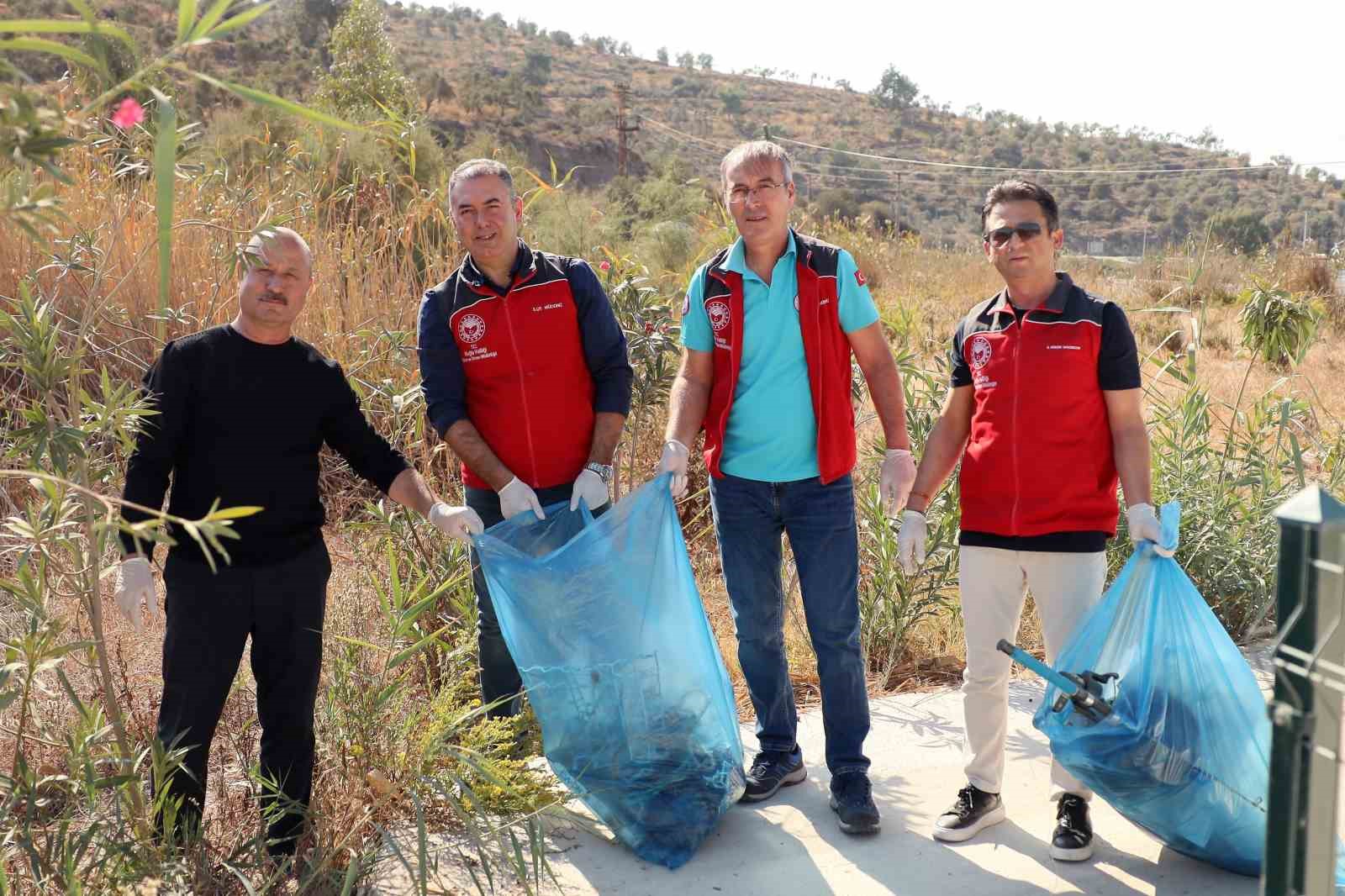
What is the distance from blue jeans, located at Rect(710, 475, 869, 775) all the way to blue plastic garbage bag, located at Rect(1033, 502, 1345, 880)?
594mm

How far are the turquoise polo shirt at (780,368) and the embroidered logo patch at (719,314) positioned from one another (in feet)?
0.17

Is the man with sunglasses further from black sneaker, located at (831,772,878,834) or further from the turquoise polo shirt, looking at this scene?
the turquoise polo shirt

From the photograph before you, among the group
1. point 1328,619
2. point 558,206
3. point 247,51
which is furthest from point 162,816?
point 247,51

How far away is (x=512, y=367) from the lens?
2904 mm

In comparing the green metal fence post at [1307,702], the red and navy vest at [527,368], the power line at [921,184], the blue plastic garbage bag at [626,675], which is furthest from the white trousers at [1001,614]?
the power line at [921,184]

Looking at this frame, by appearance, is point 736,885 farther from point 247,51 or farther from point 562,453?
point 247,51

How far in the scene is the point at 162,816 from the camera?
229 cm

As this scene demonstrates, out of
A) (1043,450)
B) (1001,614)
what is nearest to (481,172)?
(1043,450)

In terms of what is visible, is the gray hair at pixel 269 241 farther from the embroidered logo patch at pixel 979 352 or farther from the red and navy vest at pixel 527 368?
the embroidered logo patch at pixel 979 352

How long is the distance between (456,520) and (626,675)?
0.54 metres

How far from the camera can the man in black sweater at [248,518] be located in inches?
92.0

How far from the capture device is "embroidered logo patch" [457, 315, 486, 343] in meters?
2.90

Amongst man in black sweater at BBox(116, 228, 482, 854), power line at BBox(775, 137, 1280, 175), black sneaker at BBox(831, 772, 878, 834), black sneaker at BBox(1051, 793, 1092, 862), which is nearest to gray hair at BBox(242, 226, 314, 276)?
man in black sweater at BBox(116, 228, 482, 854)

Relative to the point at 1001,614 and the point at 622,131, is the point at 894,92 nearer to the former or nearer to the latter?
the point at 622,131
